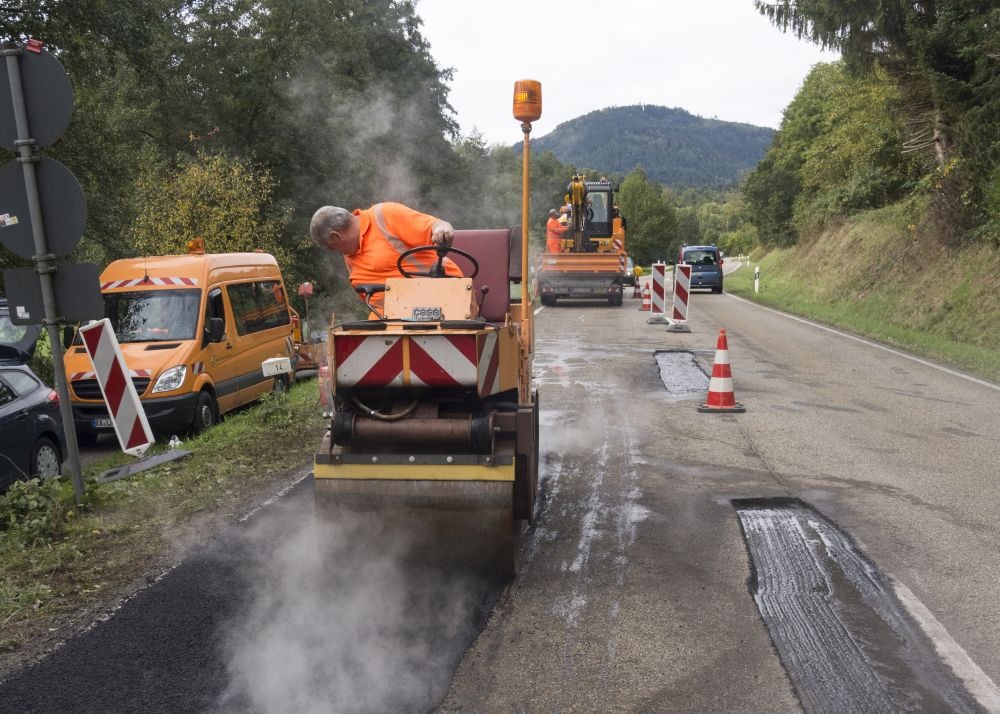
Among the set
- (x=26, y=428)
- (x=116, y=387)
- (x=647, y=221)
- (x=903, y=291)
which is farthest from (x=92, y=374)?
(x=647, y=221)

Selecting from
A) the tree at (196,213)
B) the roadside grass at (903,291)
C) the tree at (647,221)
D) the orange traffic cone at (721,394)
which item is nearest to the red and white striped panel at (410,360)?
the orange traffic cone at (721,394)

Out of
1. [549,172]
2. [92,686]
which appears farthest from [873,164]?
[549,172]

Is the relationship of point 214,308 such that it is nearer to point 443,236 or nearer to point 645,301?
point 443,236

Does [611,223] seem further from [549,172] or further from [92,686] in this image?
[549,172]

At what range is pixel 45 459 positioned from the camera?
7.96 metres

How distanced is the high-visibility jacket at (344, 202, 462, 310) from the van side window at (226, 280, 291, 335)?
588cm

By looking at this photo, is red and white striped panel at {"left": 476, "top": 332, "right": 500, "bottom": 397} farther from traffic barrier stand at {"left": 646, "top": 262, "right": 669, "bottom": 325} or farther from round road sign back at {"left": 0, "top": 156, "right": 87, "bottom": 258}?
traffic barrier stand at {"left": 646, "top": 262, "right": 669, "bottom": 325}

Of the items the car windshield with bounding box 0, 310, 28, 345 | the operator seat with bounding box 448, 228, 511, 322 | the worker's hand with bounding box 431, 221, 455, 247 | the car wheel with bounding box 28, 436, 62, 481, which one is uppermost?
the worker's hand with bounding box 431, 221, 455, 247

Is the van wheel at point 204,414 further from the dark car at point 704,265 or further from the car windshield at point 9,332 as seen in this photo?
the dark car at point 704,265

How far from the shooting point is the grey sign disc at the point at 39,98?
234 inches

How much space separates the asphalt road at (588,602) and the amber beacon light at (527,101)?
2689 mm

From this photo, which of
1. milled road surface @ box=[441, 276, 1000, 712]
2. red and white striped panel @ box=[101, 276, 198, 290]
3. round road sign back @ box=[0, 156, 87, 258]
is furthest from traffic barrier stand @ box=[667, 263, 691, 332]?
round road sign back @ box=[0, 156, 87, 258]

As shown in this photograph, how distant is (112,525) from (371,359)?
2759 mm

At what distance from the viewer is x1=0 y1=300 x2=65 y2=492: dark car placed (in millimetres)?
7215
